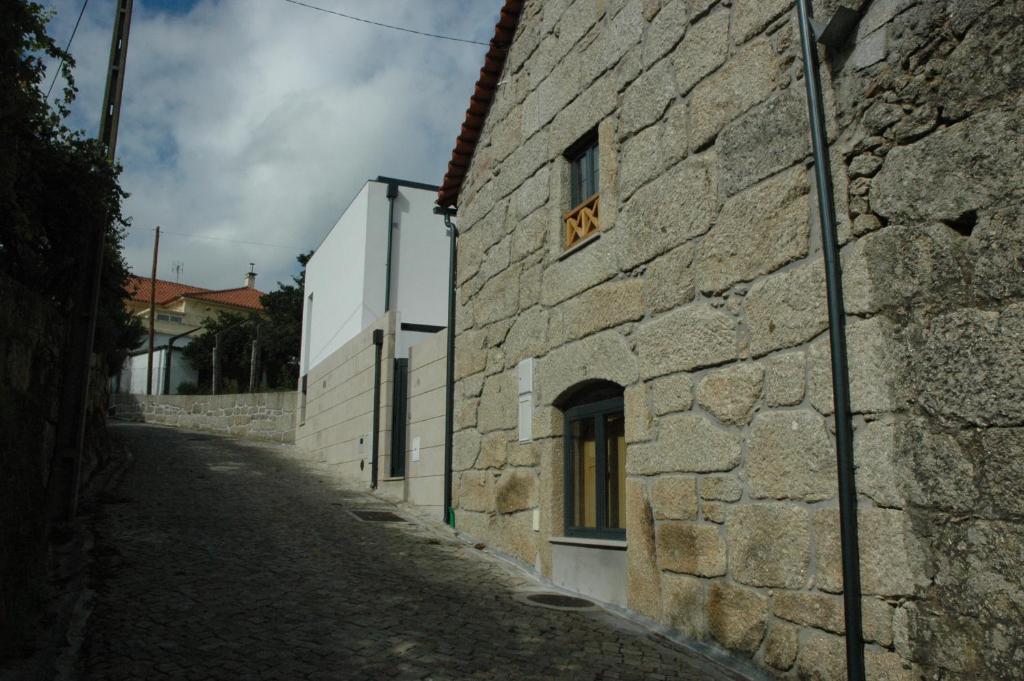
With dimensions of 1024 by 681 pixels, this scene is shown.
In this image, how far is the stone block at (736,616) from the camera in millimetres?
4086

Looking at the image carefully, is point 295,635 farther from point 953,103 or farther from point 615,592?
point 953,103

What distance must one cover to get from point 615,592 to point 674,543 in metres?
0.91

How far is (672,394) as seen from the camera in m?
4.90

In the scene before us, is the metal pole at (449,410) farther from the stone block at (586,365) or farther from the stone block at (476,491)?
the stone block at (586,365)

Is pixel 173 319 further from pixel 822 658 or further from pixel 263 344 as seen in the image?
pixel 822 658

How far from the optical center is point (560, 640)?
15.1 feet

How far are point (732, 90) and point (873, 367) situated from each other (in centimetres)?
195

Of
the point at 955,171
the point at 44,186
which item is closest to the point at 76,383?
the point at 44,186

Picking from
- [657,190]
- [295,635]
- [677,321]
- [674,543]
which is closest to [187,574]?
[295,635]

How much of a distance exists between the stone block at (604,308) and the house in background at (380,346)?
3041 mm

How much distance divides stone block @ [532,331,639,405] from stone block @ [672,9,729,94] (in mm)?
1735

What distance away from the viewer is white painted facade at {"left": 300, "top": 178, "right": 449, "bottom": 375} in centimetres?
1404

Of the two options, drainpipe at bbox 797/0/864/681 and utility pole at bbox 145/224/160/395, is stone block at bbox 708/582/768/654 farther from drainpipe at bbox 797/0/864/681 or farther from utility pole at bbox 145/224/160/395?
utility pole at bbox 145/224/160/395

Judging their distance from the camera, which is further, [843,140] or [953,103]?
[843,140]
